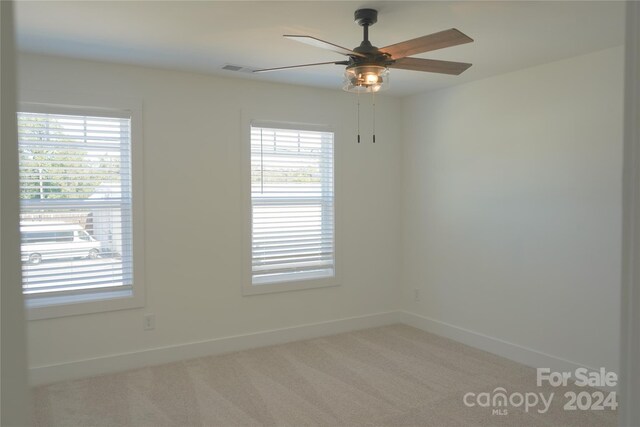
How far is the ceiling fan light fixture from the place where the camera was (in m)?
2.76

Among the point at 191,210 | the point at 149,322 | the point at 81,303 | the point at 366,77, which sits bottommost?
the point at 149,322

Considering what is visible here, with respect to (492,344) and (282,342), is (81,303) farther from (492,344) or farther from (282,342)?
(492,344)

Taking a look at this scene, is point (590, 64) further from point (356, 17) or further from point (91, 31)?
point (91, 31)

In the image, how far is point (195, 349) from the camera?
14.4ft

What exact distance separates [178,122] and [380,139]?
225cm

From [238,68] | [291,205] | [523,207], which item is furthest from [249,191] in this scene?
[523,207]

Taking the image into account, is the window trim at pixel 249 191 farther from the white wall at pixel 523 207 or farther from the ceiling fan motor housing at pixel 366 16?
the ceiling fan motor housing at pixel 366 16

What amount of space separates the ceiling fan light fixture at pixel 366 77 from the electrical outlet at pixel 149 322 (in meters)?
2.66

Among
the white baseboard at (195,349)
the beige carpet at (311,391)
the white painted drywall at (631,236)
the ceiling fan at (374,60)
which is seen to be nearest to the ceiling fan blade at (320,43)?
the ceiling fan at (374,60)

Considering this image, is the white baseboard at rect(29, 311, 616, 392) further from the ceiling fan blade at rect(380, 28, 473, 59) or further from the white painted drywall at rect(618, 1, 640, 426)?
the white painted drywall at rect(618, 1, 640, 426)

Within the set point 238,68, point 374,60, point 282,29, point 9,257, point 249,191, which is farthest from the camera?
point 249,191

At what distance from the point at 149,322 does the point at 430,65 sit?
10.2ft

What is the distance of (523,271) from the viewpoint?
4.23 m

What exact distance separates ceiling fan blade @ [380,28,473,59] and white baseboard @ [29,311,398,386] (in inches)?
121
